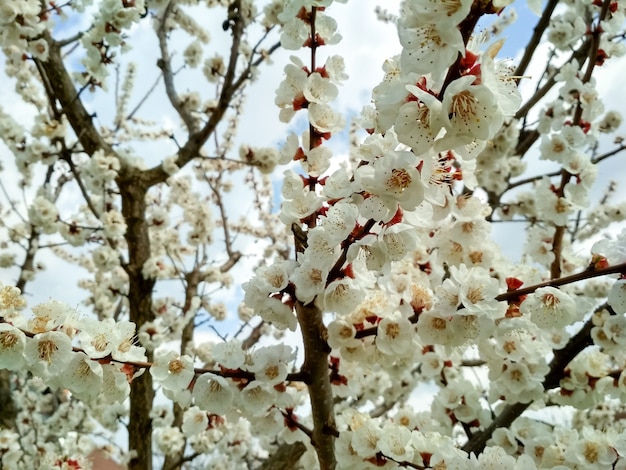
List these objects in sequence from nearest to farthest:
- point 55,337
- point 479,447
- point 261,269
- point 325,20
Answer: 1. point 55,337
2. point 261,269
3. point 325,20
4. point 479,447

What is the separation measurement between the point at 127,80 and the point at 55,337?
589cm

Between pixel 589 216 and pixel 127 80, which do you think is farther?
pixel 127 80

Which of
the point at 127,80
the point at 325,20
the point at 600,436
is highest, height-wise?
the point at 127,80

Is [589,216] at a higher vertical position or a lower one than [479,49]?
higher

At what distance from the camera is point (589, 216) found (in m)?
4.65

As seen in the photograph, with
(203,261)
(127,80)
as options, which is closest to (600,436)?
(203,261)

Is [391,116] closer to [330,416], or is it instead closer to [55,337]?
[55,337]

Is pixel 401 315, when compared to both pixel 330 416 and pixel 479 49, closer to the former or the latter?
pixel 330 416

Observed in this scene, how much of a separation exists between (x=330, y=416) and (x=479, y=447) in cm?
94

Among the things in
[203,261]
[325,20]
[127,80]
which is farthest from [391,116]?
[127,80]

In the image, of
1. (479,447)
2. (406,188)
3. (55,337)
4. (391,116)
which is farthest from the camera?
(479,447)

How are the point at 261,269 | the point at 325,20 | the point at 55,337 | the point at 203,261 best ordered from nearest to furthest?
the point at 55,337
the point at 261,269
the point at 325,20
the point at 203,261

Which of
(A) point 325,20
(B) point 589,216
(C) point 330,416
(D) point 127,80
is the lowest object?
(C) point 330,416

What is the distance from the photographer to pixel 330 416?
5.64 feet
